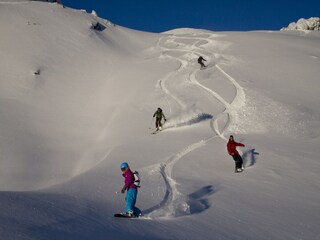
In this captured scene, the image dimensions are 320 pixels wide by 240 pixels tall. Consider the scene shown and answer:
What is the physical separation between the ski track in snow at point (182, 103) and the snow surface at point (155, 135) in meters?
0.08

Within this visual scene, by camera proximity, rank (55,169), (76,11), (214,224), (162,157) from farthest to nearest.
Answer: (76,11), (55,169), (162,157), (214,224)

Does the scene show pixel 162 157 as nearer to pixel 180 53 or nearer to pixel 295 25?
pixel 180 53

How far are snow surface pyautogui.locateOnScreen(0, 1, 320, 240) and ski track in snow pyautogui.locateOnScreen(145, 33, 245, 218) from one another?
0.26 feet

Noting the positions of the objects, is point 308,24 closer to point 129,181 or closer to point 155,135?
point 155,135

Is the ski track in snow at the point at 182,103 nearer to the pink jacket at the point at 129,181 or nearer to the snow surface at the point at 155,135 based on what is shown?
the snow surface at the point at 155,135

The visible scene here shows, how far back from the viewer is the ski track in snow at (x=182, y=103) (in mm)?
9391

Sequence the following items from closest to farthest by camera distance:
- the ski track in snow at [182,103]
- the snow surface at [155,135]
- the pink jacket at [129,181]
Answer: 1. the snow surface at [155,135]
2. the pink jacket at [129,181]
3. the ski track in snow at [182,103]

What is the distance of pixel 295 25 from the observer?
251ft

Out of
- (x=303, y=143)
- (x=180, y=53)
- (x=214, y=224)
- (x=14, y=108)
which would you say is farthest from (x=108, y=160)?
(x=180, y=53)

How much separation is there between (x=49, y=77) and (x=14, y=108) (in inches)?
367

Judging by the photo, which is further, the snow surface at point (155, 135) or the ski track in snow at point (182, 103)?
the ski track in snow at point (182, 103)

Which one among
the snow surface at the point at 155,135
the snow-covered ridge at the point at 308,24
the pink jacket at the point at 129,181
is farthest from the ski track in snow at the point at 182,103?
the snow-covered ridge at the point at 308,24

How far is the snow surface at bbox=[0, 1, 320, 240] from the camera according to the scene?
26.7ft

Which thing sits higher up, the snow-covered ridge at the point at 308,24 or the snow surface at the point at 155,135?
the snow-covered ridge at the point at 308,24
